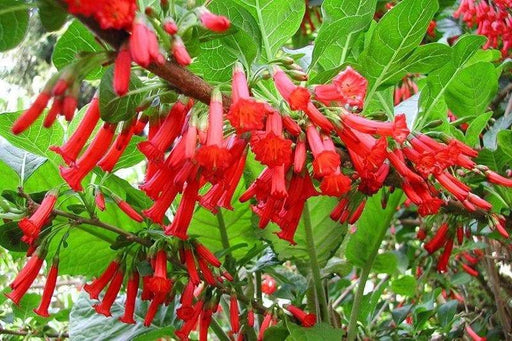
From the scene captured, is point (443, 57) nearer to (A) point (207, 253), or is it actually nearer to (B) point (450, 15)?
(A) point (207, 253)

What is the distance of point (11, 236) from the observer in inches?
56.3

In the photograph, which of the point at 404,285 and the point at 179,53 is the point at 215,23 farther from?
the point at 404,285

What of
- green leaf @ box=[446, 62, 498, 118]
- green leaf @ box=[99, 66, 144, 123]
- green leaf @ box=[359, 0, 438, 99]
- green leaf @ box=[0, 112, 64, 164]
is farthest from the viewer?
green leaf @ box=[446, 62, 498, 118]

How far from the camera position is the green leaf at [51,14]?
0.90 meters

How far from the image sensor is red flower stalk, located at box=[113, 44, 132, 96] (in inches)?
34.5

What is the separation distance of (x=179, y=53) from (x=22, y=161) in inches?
32.4

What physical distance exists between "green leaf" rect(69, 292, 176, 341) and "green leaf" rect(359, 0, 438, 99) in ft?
2.93

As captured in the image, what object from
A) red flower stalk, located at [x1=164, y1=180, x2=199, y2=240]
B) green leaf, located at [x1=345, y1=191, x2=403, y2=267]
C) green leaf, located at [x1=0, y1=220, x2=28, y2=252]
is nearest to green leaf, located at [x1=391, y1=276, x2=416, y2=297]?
green leaf, located at [x1=345, y1=191, x2=403, y2=267]

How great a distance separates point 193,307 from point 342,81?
0.78 metres

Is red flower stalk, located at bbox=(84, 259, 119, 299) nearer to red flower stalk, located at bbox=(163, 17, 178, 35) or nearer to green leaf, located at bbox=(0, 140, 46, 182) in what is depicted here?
green leaf, located at bbox=(0, 140, 46, 182)

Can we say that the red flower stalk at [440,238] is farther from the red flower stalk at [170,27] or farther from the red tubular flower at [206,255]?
the red flower stalk at [170,27]

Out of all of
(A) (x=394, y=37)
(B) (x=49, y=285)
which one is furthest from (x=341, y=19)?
(B) (x=49, y=285)

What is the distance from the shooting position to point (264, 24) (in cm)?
138

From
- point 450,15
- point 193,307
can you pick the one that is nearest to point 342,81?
point 193,307
